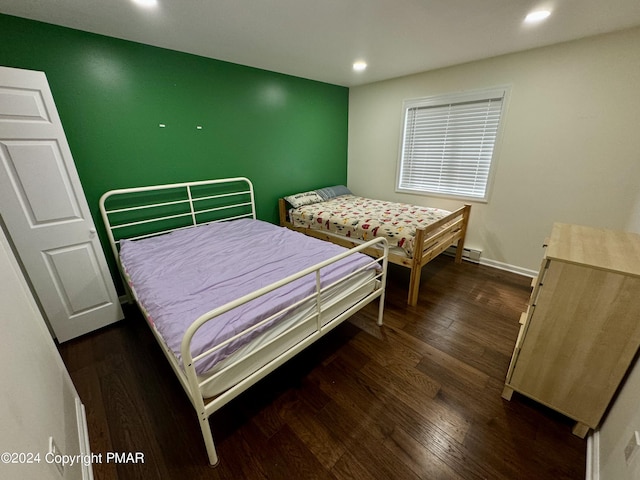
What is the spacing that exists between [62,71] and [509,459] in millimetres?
3815

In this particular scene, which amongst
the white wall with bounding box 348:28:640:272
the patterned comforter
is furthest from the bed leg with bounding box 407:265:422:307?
the white wall with bounding box 348:28:640:272

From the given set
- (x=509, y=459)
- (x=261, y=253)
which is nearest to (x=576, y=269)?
(x=509, y=459)

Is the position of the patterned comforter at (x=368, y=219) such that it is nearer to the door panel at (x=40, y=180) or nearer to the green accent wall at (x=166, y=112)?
the green accent wall at (x=166, y=112)

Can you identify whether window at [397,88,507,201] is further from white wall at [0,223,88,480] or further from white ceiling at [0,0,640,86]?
white wall at [0,223,88,480]

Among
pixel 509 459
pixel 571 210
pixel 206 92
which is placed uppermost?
pixel 206 92

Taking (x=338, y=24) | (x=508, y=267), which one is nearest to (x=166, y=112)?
(x=338, y=24)

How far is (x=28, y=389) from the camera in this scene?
903mm

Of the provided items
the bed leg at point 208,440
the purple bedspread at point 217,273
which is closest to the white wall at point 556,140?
the purple bedspread at point 217,273

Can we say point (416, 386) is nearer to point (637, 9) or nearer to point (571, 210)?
point (571, 210)

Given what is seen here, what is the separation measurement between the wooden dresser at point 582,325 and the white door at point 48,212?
3.08 meters

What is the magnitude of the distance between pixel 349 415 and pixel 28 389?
1425 mm

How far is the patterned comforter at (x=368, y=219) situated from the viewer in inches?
98.9

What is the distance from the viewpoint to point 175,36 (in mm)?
2117

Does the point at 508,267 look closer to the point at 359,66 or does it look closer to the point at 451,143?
the point at 451,143
